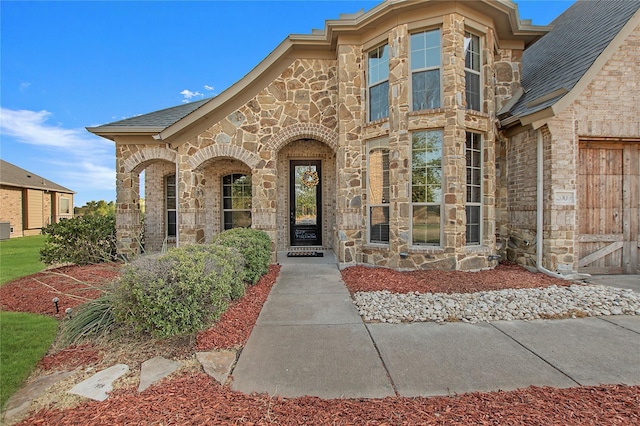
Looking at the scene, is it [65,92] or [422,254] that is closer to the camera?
[422,254]

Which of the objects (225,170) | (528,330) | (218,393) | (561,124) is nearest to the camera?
(218,393)

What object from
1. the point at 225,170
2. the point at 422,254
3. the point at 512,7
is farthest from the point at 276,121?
the point at 512,7

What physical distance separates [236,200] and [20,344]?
264 inches

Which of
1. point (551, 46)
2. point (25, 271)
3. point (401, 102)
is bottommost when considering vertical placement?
point (25, 271)

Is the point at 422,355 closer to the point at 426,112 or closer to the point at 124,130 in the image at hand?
the point at 426,112

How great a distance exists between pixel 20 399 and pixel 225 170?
781 centimetres

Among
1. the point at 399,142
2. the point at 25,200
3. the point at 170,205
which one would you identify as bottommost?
the point at 170,205

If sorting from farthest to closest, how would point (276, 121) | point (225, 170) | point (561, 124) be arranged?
point (225, 170)
point (276, 121)
point (561, 124)

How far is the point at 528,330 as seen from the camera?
12.5ft

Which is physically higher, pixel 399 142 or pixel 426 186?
pixel 399 142

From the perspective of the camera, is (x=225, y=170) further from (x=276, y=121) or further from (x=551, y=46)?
(x=551, y=46)

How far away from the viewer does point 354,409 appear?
2299 mm

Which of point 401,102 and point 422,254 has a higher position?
point 401,102

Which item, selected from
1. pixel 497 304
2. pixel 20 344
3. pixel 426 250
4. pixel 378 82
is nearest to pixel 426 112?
pixel 378 82
